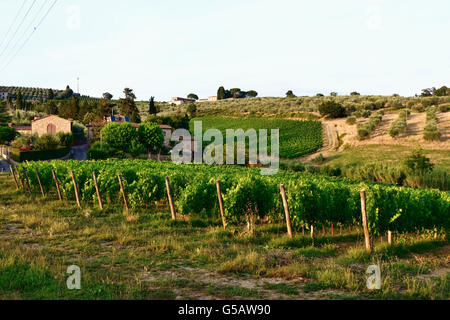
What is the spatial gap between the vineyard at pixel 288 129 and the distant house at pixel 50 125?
94.4 ft

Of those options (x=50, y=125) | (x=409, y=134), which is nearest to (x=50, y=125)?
(x=50, y=125)

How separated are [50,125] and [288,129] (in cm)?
4559

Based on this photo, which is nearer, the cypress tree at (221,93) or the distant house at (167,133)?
the distant house at (167,133)

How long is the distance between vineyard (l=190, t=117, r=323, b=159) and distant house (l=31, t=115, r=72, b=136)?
28.8 meters

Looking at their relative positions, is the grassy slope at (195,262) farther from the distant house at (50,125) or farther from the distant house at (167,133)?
the distant house at (167,133)

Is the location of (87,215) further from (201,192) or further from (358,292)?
(358,292)

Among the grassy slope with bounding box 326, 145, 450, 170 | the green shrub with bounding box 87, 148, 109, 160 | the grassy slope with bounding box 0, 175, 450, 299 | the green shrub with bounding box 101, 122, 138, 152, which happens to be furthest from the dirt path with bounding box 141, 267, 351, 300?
the green shrub with bounding box 101, 122, 138, 152

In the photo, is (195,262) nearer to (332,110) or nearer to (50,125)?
(50,125)

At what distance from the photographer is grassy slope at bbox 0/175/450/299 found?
6.68 meters

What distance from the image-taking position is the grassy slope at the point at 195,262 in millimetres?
6676

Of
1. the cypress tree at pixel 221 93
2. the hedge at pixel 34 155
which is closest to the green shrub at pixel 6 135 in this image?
the hedge at pixel 34 155

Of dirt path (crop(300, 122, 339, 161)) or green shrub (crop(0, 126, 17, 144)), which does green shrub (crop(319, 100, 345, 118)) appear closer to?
dirt path (crop(300, 122, 339, 161))

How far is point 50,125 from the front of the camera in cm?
6494
